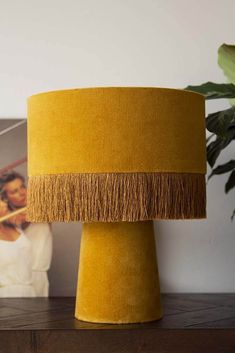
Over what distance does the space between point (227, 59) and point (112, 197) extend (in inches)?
13.5

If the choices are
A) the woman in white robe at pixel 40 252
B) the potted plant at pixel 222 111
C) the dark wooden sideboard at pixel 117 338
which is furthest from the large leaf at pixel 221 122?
the woman in white robe at pixel 40 252

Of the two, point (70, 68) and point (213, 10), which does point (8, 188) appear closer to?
point (70, 68)

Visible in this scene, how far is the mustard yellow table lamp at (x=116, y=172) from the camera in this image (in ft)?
3.28

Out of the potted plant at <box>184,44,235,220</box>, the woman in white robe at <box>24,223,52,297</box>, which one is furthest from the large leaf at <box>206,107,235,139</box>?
the woman in white robe at <box>24,223,52,297</box>

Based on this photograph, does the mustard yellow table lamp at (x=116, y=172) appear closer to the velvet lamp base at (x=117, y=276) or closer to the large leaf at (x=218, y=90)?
the velvet lamp base at (x=117, y=276)

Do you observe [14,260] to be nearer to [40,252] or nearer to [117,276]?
[40,252]

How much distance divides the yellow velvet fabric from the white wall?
410mm

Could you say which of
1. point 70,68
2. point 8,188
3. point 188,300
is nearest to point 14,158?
point 8,188

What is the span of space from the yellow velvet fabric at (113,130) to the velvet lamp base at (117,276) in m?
0.12

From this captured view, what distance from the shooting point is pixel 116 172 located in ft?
3.28

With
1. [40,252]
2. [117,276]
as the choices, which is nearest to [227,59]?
[117,276]

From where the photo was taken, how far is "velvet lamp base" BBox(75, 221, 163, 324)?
1.06m

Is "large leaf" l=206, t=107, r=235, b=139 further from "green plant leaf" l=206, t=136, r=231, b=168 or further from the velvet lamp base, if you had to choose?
the velvet lamp base

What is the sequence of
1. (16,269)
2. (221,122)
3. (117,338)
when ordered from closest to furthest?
(117,338)
(221,122)
(16,269)
